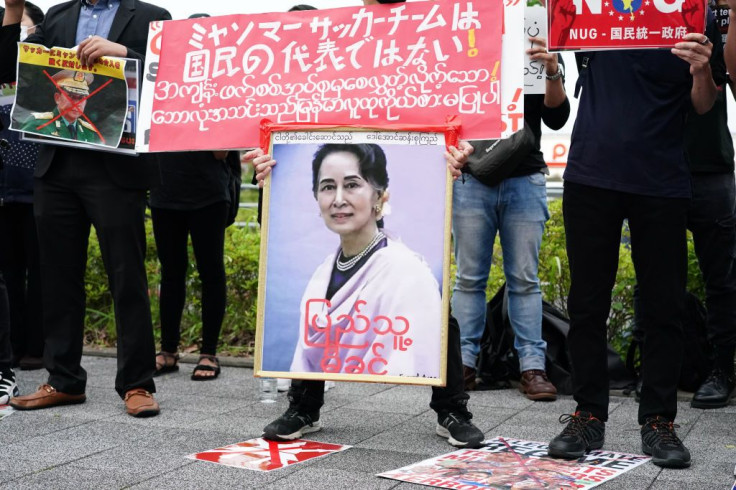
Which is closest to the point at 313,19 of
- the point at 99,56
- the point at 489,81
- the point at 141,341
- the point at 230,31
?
the point at 230,31

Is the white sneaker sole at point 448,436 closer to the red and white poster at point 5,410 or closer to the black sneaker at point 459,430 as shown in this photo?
the black sneaker at point 459,430

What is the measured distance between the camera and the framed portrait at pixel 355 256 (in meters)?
4.06

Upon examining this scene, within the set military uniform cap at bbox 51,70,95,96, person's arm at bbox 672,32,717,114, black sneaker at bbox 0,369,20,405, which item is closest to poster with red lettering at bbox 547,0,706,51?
person's arm at bbox 672,32,717,114

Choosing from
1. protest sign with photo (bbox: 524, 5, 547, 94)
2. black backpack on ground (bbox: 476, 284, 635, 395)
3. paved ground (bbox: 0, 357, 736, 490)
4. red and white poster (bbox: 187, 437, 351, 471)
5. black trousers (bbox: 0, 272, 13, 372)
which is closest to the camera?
paved ground (bbox: 0, 357, 736, 490)

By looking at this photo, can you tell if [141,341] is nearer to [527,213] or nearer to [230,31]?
[230,31]

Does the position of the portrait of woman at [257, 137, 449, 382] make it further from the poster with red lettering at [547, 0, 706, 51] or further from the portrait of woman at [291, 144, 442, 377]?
the poster with red lettering at [547, 0, 706, 51]

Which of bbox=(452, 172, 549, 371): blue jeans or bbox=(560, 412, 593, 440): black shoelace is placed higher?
bbox=(452, 172, 549, 371): blue jeans

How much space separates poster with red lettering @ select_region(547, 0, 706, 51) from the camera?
3.81 meters

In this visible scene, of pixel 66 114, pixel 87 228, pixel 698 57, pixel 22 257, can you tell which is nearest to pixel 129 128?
pixel 66 114

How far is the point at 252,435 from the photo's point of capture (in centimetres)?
441

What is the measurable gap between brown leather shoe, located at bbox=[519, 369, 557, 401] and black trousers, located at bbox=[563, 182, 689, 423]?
3.48 ft

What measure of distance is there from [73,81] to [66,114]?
0.57 ft

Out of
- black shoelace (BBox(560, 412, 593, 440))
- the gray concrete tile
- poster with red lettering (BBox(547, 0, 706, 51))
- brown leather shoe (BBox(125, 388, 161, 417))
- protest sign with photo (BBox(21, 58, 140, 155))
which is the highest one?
poster with red lettering (BBox(547, 0, 706, 51))

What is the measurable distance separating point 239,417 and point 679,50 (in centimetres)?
275
